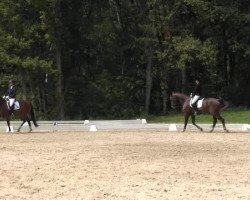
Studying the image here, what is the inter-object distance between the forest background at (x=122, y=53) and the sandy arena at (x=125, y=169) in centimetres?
1668

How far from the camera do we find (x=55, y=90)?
37.6m

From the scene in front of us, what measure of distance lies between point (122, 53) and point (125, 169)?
28.3m

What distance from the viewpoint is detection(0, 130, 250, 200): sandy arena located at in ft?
31.7

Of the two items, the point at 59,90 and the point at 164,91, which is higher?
the point at 59,90

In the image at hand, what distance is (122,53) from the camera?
→ 40.2 meters

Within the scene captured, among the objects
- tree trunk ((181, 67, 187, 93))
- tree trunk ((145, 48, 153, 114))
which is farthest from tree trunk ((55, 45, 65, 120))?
tree trunk ((181, 67, 187, 93))

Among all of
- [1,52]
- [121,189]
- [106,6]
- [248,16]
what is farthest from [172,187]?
[106,6]

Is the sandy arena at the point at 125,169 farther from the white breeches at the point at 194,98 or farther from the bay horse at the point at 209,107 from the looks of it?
the white breeches at the point at 194,98

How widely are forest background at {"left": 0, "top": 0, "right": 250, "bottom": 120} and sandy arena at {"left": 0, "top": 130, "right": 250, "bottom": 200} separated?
54.7 ft

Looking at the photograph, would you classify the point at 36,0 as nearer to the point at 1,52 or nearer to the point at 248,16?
A: the point at 1,52

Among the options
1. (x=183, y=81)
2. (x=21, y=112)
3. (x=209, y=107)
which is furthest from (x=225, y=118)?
(x=21, y=112)

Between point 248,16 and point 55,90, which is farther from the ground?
point 248,16

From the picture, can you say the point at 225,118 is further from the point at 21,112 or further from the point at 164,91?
the point at 21,112

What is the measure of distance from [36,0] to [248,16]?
1293 centimetres
